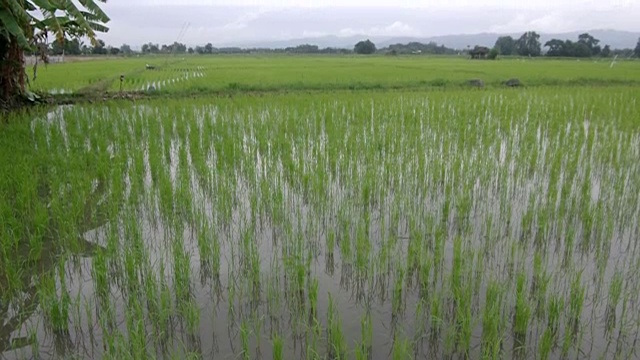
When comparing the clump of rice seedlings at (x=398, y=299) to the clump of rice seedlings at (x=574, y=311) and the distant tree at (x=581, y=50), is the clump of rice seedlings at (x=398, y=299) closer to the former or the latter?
the clump of rice seedlings at (x=574, y=311)

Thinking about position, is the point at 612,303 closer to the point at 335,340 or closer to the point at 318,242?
the point at 335,340

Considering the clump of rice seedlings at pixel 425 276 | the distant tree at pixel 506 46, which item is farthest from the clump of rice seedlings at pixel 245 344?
the distant tree at pixel 506 46

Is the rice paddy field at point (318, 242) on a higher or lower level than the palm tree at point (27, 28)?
lower

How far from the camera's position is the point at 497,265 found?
10.3 ft

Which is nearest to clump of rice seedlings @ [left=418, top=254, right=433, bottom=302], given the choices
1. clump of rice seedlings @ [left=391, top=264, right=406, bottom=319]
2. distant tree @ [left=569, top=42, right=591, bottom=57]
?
clump of rice seedlings @ [left=391, top=264, right=406, bottom=319]

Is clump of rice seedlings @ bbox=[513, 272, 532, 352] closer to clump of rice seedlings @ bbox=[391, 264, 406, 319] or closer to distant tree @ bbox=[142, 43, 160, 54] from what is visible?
clump of rice seedlings @ bbox=[391, 264, 406, 319]

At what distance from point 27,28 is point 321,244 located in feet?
21.0

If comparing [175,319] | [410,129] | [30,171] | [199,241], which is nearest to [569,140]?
[410,129]

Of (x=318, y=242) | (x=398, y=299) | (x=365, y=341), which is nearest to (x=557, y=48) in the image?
(x=318, y=242)

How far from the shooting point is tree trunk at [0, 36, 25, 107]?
26.4 ft

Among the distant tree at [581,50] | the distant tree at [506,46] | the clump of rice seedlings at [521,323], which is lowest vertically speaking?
the clump of rice seedlings at [521,323]

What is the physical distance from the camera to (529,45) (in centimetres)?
4703

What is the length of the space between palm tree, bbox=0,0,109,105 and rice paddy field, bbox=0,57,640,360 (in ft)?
4.59

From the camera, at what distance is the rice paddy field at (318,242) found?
7.88 feet
